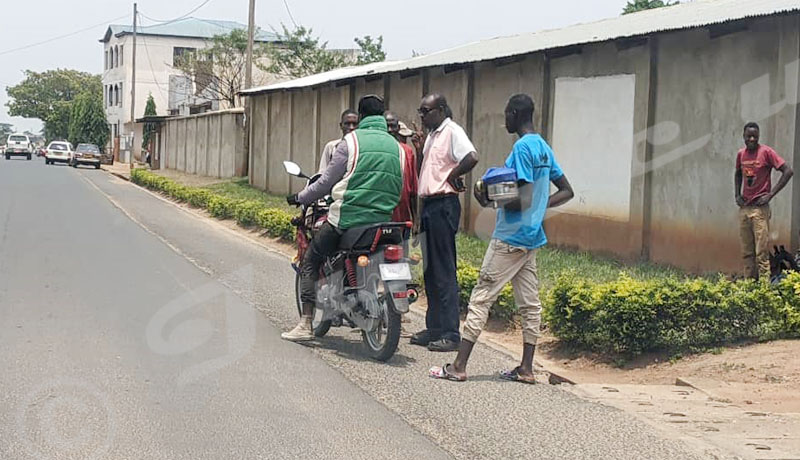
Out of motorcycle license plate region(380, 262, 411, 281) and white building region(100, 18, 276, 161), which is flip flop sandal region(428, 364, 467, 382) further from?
white building region(100, 18, 276, 161)

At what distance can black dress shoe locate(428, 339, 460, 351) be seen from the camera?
320 inches

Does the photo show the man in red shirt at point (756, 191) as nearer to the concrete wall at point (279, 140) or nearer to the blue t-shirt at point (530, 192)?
the blue t-shirt at point (530, 192)

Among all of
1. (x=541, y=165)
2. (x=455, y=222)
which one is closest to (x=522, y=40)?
(x=455, y=222)

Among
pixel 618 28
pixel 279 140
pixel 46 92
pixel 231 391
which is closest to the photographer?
pixel 231 391

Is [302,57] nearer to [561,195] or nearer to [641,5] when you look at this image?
[641,5]

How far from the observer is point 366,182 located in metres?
7.84

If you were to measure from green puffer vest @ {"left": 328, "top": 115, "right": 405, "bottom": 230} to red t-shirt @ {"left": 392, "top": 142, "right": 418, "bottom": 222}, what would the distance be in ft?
2.39

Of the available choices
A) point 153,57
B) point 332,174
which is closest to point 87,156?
point 153,57

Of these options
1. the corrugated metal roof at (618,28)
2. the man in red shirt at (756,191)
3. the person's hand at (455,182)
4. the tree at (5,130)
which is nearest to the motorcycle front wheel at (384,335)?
the person's hand at (455,182)

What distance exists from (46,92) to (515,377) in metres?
106

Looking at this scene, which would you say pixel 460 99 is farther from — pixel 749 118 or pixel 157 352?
pixel 157 352

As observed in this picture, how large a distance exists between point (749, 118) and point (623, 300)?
4.37m

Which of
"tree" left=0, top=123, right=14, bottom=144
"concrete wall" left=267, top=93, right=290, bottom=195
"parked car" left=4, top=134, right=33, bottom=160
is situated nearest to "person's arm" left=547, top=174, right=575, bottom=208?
"concrete wall" left=267, top=93, right=290, bottom=195

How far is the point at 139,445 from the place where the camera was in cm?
535
